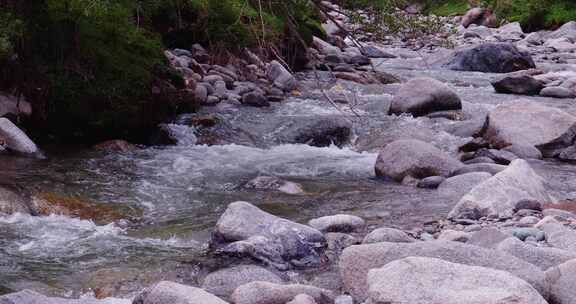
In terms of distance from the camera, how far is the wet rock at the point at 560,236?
4949mm

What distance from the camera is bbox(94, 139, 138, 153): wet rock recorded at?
9273 millimetres

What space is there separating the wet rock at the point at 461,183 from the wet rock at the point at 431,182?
148 mm

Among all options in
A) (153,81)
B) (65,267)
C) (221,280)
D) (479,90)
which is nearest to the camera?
(221,280)

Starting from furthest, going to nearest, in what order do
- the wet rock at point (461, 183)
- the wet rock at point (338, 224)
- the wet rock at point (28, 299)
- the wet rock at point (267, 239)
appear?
the wet rock at point (461, 183), the wet rock at point (338, 224), the wet rock at point (267, 239), the wet rock at point (28, 299)

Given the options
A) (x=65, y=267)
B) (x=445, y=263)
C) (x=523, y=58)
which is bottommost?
(x=523, y=58)

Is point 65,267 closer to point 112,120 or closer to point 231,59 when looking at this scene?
point 112,120

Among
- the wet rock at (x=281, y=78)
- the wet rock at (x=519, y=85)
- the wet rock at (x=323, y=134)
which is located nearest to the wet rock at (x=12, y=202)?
the wet rock at (x=323, y=134)

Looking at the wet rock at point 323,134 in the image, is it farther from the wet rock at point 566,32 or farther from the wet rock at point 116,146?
the wet rock at point 566,32

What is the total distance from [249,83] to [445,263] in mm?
9902

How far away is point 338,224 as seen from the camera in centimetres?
602

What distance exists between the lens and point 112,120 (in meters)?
9.49

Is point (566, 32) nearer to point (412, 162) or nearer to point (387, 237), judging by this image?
point (412, 162)

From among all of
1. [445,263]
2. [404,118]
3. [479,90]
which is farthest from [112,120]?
[479,90]

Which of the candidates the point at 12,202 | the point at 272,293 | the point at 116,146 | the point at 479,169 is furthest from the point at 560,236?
the point at 116,146
